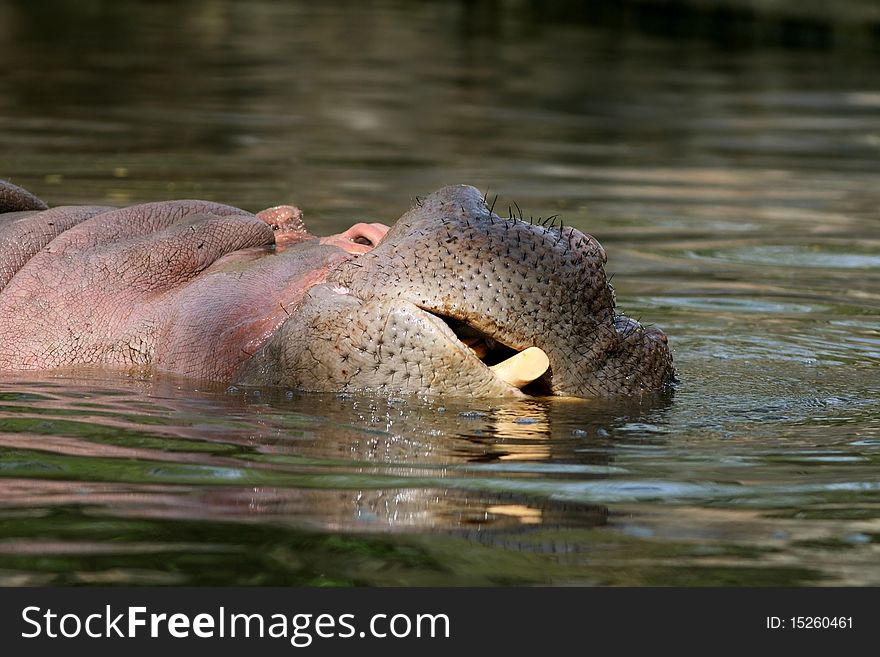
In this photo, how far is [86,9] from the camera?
28281 millimetres

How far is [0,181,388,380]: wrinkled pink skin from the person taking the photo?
462 cm

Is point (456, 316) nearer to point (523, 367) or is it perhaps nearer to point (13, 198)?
point (523, 367)

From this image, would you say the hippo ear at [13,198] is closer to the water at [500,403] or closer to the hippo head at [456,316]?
the water at [500,403]

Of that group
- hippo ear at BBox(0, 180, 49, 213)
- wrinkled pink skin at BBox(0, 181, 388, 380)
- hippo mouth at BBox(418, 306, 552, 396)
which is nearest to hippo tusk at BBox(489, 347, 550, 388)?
hippo mouth at BBox(418, 306, 552, 396)

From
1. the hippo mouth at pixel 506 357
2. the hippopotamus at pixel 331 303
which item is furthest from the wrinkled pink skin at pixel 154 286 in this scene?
the hippo mouth at pixel 506 357

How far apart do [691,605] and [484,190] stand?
7615mm

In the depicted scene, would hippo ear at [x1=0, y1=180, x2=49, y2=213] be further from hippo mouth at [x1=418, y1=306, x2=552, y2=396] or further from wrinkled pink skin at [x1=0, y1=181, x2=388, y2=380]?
hippo mouth at [x1=418, y1=306, x2=552, y2=396]

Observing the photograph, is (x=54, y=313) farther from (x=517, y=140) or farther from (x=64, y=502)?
(x=517, y=140)

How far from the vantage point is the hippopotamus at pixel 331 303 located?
424cm

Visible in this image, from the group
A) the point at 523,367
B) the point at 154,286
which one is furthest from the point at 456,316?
the point at 154,286

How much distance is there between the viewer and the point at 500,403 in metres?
4.29

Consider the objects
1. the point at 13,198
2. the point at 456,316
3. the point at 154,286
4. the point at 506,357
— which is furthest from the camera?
the point at 13,198

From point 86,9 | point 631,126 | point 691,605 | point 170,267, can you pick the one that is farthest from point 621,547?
point 86,9

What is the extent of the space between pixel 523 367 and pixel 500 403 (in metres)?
0.11
